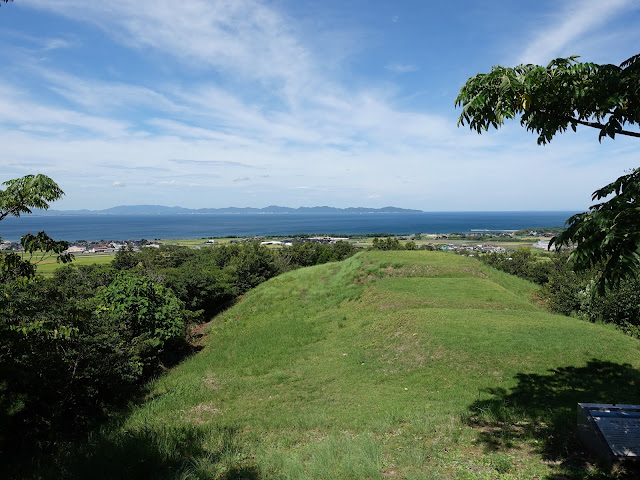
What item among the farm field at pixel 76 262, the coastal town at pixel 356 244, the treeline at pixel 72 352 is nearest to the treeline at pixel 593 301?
the treeline at pixel 72 352

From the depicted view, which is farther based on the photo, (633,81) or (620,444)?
(620,444)

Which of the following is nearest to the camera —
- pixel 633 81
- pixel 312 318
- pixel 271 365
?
pixel 633 81

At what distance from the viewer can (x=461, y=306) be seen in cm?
1694

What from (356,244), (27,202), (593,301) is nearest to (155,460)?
(27,202)

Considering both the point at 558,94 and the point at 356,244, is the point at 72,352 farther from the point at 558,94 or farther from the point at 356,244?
the point at 356,244

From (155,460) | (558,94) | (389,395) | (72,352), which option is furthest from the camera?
(72,352)

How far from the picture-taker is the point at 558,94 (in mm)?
4152

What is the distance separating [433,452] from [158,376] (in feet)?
47.7

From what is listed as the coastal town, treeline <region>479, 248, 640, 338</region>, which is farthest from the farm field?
treeline <region>479, 248, 640, 338</region>

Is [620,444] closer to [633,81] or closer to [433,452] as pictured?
[433,452]

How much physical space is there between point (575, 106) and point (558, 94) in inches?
12.6

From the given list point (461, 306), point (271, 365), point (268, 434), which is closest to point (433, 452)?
point (268, 434)

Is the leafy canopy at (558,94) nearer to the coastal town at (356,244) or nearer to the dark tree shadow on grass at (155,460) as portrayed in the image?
the dark tree shadow on grass at (155,460)

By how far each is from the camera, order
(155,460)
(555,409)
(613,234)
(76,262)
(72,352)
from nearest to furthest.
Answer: (613,234), (155,460), (555,409), (72,352), (76,262)
